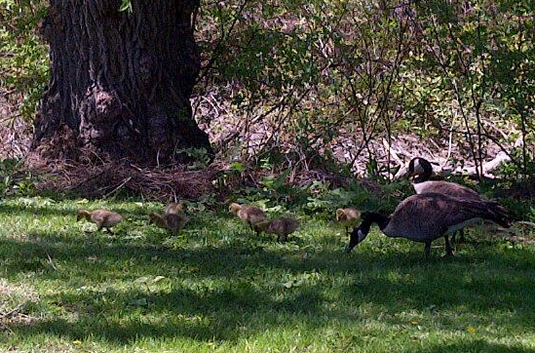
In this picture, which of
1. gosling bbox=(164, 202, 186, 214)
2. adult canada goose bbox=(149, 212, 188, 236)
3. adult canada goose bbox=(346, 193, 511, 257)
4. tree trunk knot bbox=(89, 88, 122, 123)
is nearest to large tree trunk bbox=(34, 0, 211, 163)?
tree trunk knot bbox=(89, 88, 122, 123)

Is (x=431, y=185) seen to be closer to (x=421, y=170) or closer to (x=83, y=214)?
(x=421, y=170)

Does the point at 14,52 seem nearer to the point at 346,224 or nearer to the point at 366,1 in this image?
the point at 366,1

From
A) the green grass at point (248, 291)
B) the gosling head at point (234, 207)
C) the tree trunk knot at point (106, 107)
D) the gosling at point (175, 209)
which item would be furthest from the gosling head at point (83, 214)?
the tree trunk knot at point (106, 107)

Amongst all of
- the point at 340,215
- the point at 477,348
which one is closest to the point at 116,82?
the point at 340,215

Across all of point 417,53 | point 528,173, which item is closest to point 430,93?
point 417,53

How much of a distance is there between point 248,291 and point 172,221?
7.61 feet

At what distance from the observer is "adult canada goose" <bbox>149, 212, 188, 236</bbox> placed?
34.1 feet

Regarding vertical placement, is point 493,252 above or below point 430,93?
below

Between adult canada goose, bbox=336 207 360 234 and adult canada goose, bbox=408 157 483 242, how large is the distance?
76 cm

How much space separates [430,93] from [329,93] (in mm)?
1497

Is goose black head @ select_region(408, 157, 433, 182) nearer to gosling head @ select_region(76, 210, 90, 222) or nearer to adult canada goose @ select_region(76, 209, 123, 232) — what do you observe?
adult canada goose @ select_region(76, 209, 123, 232)

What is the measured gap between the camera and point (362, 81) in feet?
47.7

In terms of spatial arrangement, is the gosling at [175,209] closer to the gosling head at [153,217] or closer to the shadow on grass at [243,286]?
the gosling head at [153,217]

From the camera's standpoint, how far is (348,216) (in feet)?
35.5
